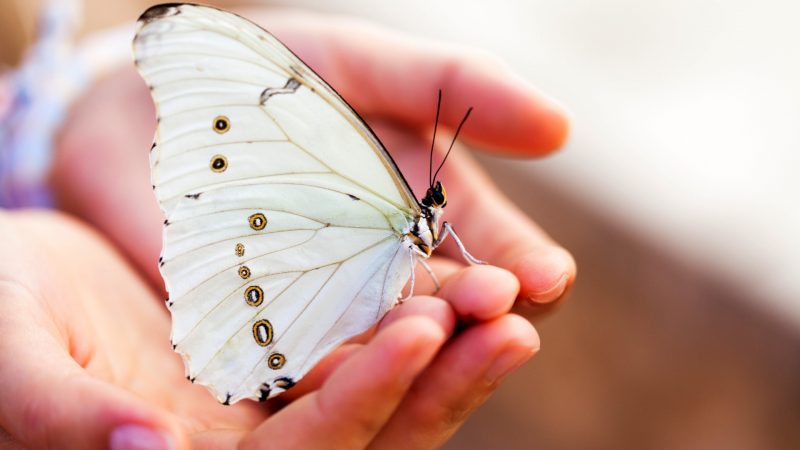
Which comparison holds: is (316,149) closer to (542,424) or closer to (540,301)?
(540,301)

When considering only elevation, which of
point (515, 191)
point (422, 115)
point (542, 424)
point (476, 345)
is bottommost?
point (542, 424)

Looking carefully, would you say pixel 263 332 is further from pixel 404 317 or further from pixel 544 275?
pixel 544 275

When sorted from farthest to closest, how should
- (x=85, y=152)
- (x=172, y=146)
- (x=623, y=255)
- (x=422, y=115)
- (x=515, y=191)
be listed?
(x=515, y=191)
(x=623, y=255)
(x=85, y=152)
(x=422, y=115)
(x=172, y=146)

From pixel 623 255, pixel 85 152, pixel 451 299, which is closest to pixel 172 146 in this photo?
pixel 451 299

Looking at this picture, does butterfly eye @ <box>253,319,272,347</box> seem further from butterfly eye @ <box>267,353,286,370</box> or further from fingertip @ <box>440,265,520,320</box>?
fingertip @ <box>440,265,520,320</box>

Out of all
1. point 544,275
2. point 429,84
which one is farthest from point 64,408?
point 429,84

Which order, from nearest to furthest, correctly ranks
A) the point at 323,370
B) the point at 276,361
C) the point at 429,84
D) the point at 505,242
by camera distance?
the point at 276,361 < the point at 323,370 < the point at 505,242 < the point at 429,84

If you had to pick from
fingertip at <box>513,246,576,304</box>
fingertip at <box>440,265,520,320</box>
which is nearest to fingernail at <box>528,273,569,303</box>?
fingertip at <box>513,246,576,304</box>
